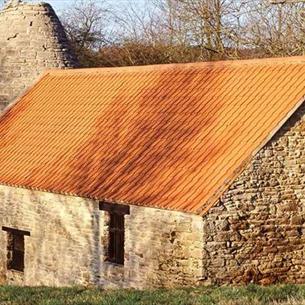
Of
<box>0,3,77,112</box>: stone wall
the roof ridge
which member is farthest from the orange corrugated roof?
<box>0,3,77,112</box>: stone wall

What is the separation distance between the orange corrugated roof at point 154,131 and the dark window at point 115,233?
32 cm

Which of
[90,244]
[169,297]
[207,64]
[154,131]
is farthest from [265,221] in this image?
[207,64]

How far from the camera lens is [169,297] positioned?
9203mm

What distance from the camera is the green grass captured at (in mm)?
8648

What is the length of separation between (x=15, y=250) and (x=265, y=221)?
616cm

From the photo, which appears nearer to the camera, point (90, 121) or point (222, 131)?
point (222, 131)

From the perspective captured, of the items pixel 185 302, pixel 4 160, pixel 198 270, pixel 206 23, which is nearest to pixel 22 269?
pixel 4 160

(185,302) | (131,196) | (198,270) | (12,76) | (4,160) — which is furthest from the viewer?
(12,76)

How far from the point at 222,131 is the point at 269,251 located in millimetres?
2278

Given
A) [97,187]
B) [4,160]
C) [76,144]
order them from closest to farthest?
1. [97,187]
2. [76,144]
3. [4,160]

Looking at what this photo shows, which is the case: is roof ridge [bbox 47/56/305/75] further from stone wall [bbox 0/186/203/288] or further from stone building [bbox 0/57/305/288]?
stone wall [bbox 0/186/203/288]

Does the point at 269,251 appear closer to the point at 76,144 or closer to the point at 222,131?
the point at 222,131

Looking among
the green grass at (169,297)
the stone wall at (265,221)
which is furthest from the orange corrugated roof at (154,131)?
the green grass at (169,297)

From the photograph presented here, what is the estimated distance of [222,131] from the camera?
43.7ft
